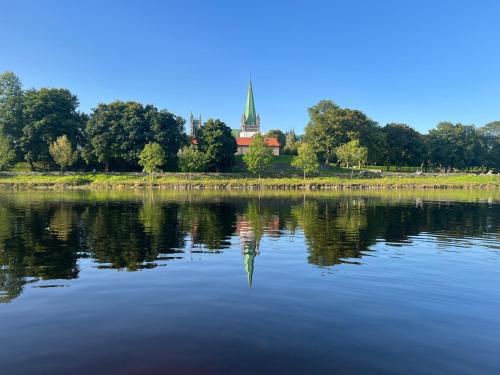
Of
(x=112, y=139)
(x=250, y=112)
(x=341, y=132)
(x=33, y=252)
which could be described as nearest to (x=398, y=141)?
(x=341, y=132)

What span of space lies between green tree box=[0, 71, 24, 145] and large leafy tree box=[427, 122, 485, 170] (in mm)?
120703

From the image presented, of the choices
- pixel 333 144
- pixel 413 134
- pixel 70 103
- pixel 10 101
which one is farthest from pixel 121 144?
pixel 413 134

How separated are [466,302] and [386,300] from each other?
8.37 feet

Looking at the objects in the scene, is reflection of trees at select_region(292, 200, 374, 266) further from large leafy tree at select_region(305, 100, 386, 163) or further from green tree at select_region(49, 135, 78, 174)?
large leafy tree at select_region(305, 100, 386, 163)

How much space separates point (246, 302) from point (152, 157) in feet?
277

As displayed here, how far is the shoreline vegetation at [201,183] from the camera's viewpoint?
8475 cm

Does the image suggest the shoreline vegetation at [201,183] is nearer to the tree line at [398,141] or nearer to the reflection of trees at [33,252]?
the tree line at [398,141]

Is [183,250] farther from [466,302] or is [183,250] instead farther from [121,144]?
[121,144]

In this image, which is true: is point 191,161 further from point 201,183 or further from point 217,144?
point 201,183

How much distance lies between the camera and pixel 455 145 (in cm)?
13075

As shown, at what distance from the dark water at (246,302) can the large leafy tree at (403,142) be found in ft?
358

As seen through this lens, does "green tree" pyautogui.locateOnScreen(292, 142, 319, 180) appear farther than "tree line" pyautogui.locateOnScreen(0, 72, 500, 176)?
Yes

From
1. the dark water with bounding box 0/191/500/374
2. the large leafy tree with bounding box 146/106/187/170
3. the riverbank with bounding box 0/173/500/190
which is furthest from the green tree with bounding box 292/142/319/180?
the dark water with bounding box 0/191/500/374

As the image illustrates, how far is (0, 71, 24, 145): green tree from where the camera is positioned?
96938 mm
